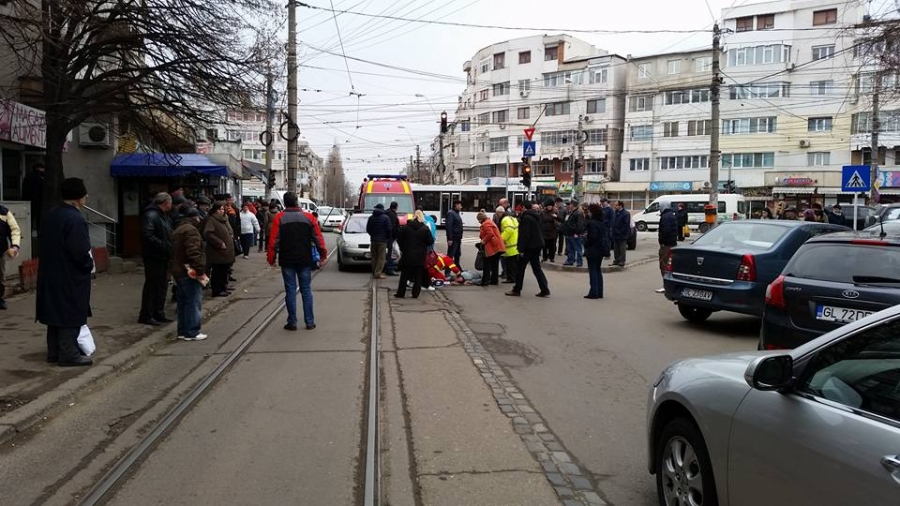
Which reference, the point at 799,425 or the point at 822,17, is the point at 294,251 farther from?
the point at 822,17

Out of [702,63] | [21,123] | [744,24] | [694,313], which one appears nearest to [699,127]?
[702,63]

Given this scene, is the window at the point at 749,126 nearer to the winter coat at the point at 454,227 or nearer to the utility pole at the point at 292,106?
the utility pole at the point at 292,106

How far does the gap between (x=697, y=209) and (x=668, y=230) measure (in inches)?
1246

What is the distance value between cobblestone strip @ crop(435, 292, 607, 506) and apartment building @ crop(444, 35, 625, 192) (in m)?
54.5

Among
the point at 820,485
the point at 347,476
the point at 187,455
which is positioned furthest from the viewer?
the point at 187,455

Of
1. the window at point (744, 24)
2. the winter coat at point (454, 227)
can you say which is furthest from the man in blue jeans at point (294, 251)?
the window at point (744, 24)

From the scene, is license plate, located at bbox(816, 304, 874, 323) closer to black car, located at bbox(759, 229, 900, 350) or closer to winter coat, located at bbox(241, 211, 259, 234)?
black car, located at bbox(759, 229, 900, 350)

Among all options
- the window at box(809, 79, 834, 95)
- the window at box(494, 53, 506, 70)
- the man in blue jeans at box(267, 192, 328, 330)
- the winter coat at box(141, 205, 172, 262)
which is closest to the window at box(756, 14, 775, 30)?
the window at box(809, 79, 834, 95)

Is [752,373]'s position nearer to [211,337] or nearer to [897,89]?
[211,337]

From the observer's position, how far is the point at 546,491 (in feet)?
13.7

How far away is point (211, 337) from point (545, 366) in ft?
15.0

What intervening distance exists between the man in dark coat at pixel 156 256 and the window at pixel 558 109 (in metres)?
62.2

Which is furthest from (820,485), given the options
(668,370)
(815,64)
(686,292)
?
(815,64)

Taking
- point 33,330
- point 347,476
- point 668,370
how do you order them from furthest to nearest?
point 33,330 → point 347,476 → point 668,370
